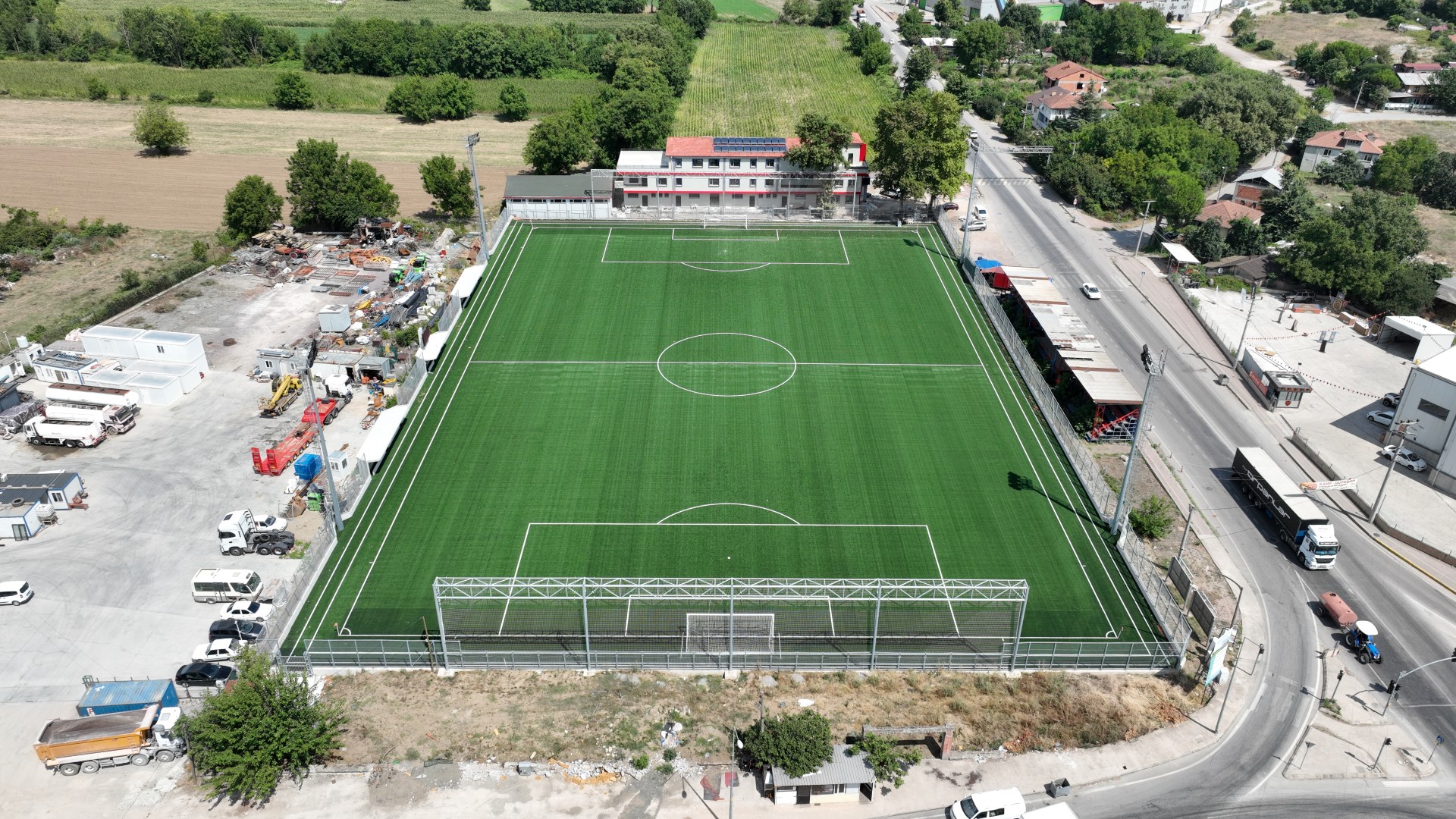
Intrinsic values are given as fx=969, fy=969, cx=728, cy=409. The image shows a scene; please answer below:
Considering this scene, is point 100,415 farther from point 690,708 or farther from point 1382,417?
point 1382,417

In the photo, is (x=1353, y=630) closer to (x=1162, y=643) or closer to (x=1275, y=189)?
(x=1162, y=643)

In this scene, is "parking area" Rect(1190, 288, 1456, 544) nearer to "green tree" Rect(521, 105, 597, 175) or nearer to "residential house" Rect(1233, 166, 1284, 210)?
"residential house" Rect(1233, 166, 1284, 210)

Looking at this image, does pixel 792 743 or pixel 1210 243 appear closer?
pixel 792 743

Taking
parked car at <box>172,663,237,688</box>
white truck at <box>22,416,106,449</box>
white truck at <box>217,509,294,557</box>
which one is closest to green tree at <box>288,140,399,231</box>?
white truck at <box>22,416,106,449</box>

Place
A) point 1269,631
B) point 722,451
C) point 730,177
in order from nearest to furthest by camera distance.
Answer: point 1269,631
point 722,451
point 730,177

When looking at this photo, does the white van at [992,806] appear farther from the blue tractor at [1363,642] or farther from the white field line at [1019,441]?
the blue tractor at [1363,642]

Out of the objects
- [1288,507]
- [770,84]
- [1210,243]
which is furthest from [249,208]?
[1210,243]
